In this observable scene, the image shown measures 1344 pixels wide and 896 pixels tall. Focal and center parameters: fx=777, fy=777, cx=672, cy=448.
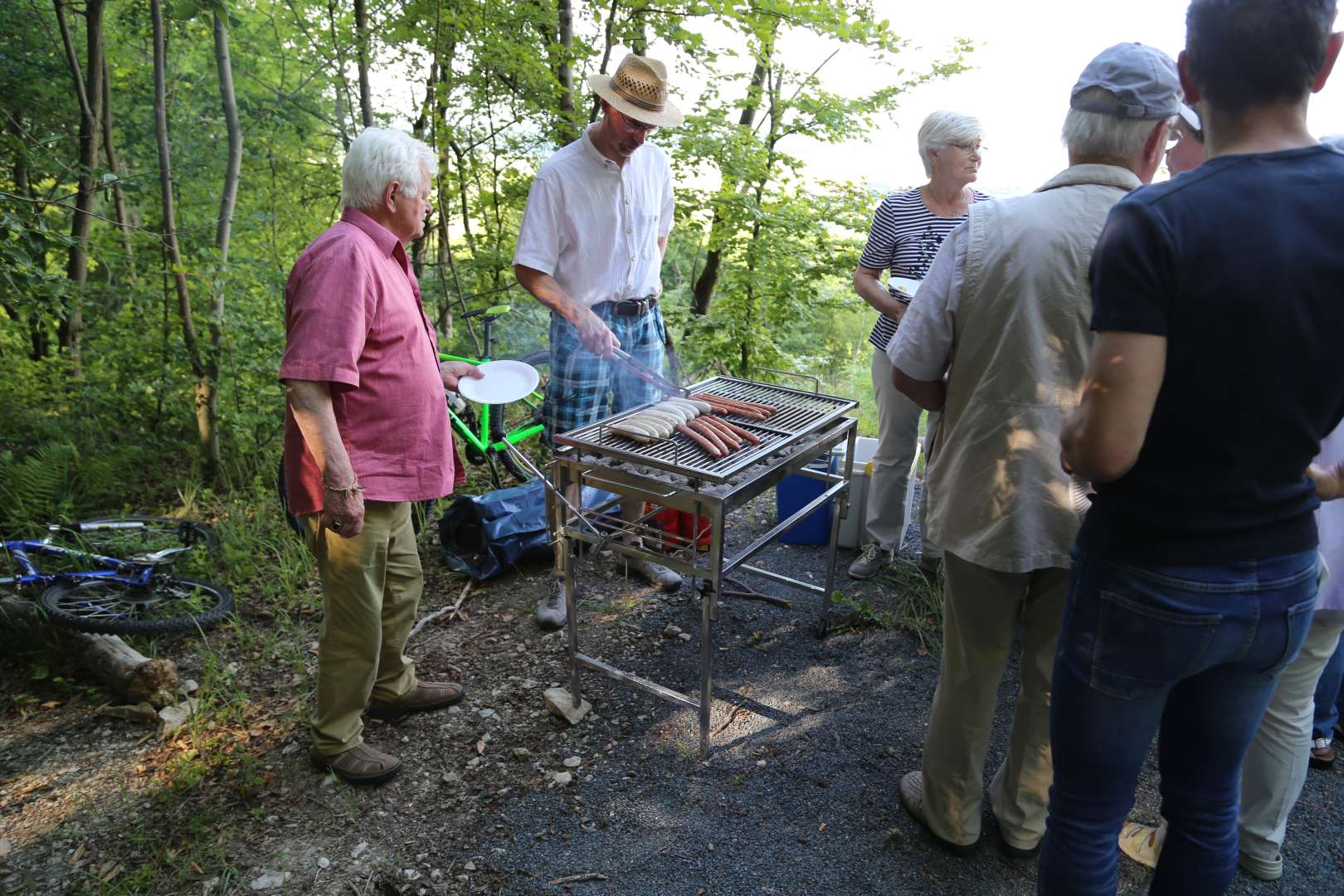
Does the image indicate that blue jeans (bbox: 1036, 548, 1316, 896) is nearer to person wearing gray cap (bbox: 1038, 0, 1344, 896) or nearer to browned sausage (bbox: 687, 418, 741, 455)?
person wearing gray cap (bbox: 1038, 0, 1344, 896)

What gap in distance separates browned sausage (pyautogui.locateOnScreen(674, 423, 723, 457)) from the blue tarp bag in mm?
1314

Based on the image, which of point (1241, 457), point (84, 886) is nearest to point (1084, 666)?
point (1241, 457)

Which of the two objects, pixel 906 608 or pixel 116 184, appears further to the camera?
pixel 116 184

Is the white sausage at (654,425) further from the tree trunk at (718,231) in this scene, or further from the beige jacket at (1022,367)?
the tree trunk at (718,231)

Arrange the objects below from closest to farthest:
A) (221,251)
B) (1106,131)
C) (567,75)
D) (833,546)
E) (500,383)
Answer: (1106,131)
(500,383)
(833,546)
(221,251)
(567,75)

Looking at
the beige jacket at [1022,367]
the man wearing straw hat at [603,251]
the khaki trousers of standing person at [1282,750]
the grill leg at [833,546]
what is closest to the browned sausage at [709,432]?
the man wearing straw hat at [603,251]

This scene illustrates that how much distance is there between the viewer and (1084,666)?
1.56m

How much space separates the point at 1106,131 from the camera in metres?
1.81

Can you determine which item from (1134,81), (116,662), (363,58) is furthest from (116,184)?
(1134,81)

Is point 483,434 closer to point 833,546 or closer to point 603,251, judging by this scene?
point 603,251

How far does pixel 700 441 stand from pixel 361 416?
1.18 meters

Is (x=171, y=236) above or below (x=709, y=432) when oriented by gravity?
above

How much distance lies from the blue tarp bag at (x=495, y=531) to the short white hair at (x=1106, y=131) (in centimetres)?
292

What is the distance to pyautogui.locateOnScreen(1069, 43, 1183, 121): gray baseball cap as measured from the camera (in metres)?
1.70
